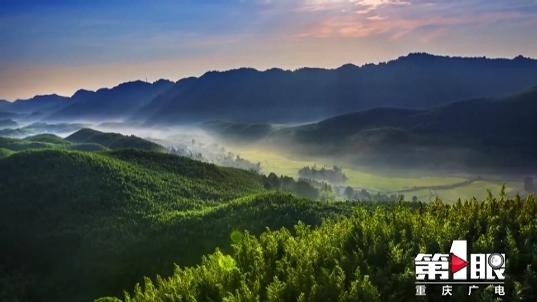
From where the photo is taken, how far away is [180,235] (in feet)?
133

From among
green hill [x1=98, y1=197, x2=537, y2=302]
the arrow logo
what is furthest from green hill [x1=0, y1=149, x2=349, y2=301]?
the arrow logo

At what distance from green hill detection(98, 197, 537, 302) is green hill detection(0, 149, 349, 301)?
26201 mm

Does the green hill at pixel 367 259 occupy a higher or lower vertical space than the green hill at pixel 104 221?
higher

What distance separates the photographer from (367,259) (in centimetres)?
967

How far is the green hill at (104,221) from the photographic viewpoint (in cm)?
3819

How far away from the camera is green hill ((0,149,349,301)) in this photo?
38188mm

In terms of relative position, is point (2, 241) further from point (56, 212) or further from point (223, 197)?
point (223, 197)

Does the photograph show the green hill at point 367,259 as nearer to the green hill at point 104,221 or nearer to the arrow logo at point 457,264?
the arrow logo at point 457,264

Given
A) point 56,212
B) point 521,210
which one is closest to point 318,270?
point 521,210

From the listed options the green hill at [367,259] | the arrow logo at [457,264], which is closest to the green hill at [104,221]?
the green hill at [367,259]

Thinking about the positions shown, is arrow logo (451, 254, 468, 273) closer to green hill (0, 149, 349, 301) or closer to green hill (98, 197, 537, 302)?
green hill (98, 197, 537, 302)

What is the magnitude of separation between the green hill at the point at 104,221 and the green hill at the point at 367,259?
86.0 ft

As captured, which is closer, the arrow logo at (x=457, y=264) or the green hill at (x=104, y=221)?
the arrow logo at (x=457, y=264)

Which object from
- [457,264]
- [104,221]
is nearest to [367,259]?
[457,264]
